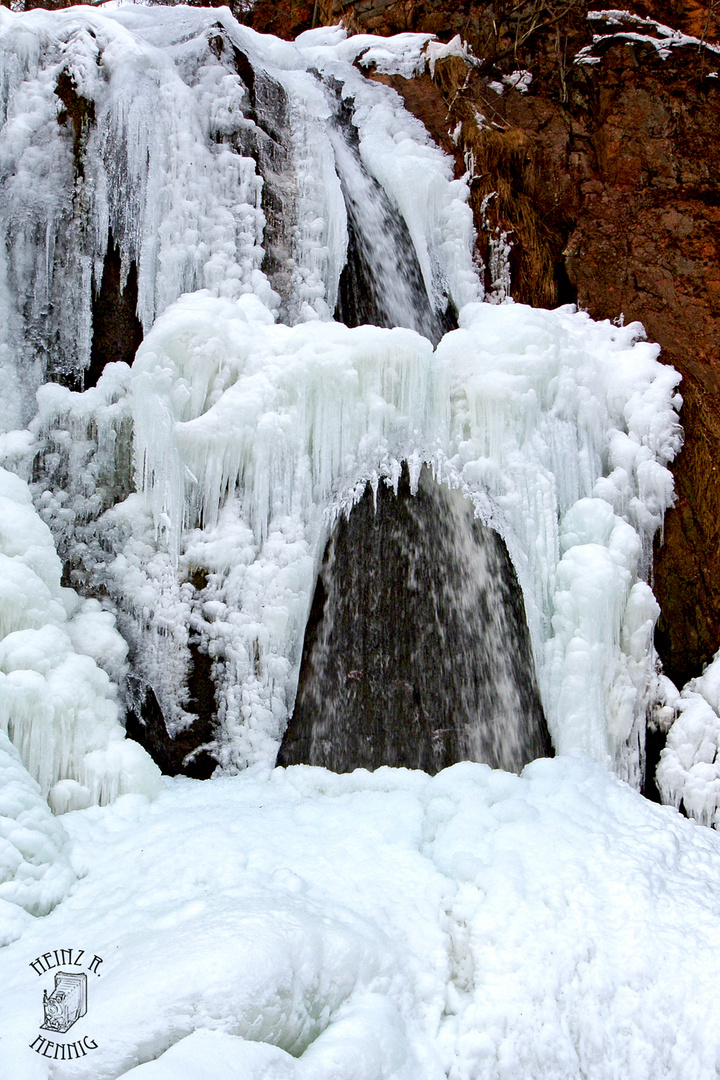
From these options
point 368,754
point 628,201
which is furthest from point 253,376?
point 628,201

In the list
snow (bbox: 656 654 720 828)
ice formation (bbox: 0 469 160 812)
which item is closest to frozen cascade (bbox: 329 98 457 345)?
ice formation (bbox: 0 469 160 812)

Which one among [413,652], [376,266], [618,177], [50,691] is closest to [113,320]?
[376,266]

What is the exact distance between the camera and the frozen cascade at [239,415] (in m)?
3.76

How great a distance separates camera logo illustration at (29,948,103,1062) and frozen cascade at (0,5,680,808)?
1.54 meters

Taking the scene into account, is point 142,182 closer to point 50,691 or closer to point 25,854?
Answer: point 50,691

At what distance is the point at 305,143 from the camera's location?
203 inches

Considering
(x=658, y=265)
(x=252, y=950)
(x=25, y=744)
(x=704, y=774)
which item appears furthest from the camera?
(x=658, y=265)

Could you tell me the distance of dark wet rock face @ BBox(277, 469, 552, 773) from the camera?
12.5 ft

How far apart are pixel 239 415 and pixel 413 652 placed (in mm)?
1378

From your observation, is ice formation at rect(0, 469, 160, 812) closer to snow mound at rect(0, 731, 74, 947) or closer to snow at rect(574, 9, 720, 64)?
snow mound at rect(0, 731, 74, 947)

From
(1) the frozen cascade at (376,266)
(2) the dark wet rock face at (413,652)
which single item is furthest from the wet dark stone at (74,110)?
(2) the dark wet rock face at (413,652)

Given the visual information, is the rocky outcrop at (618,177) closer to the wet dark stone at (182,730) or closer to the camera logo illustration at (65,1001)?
the wet dark stone at (182,730)

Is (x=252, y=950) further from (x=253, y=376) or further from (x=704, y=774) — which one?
(x=704, y=774)

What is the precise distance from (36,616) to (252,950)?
1780 mm
